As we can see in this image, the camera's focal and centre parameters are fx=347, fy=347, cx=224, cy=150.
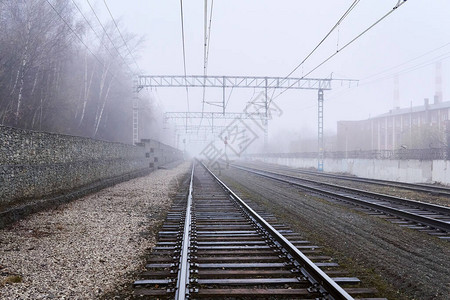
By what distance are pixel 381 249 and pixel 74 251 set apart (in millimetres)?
5291

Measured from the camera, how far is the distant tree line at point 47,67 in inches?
776

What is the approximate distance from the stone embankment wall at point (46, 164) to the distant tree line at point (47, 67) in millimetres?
6833

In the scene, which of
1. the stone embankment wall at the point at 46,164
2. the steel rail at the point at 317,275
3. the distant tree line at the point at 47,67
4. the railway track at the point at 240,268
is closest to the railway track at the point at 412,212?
the railway track at the point at 240,268

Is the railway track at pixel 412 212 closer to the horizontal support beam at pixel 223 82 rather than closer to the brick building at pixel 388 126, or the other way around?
the horizontal support beam at pixel 223 82

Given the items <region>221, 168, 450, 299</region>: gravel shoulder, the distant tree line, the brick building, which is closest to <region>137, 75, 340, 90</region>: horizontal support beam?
the distant tree line

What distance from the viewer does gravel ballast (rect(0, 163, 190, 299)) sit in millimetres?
4289

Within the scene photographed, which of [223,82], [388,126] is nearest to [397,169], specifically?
[223,82]

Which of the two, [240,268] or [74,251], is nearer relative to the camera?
[240,268]

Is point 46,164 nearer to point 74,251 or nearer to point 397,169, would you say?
point 74,251

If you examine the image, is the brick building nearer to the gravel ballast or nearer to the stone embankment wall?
the stone embankment wall

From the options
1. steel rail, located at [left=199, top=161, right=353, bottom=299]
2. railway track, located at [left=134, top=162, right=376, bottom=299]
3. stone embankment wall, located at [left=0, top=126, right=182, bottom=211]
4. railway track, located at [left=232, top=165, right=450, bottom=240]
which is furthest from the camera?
stone embankment wall, located at [left=0, top=126, right=182, bottom=211]

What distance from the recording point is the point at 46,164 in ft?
35.9

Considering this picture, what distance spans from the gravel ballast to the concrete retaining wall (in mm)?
18400

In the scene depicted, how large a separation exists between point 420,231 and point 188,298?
234 inches
